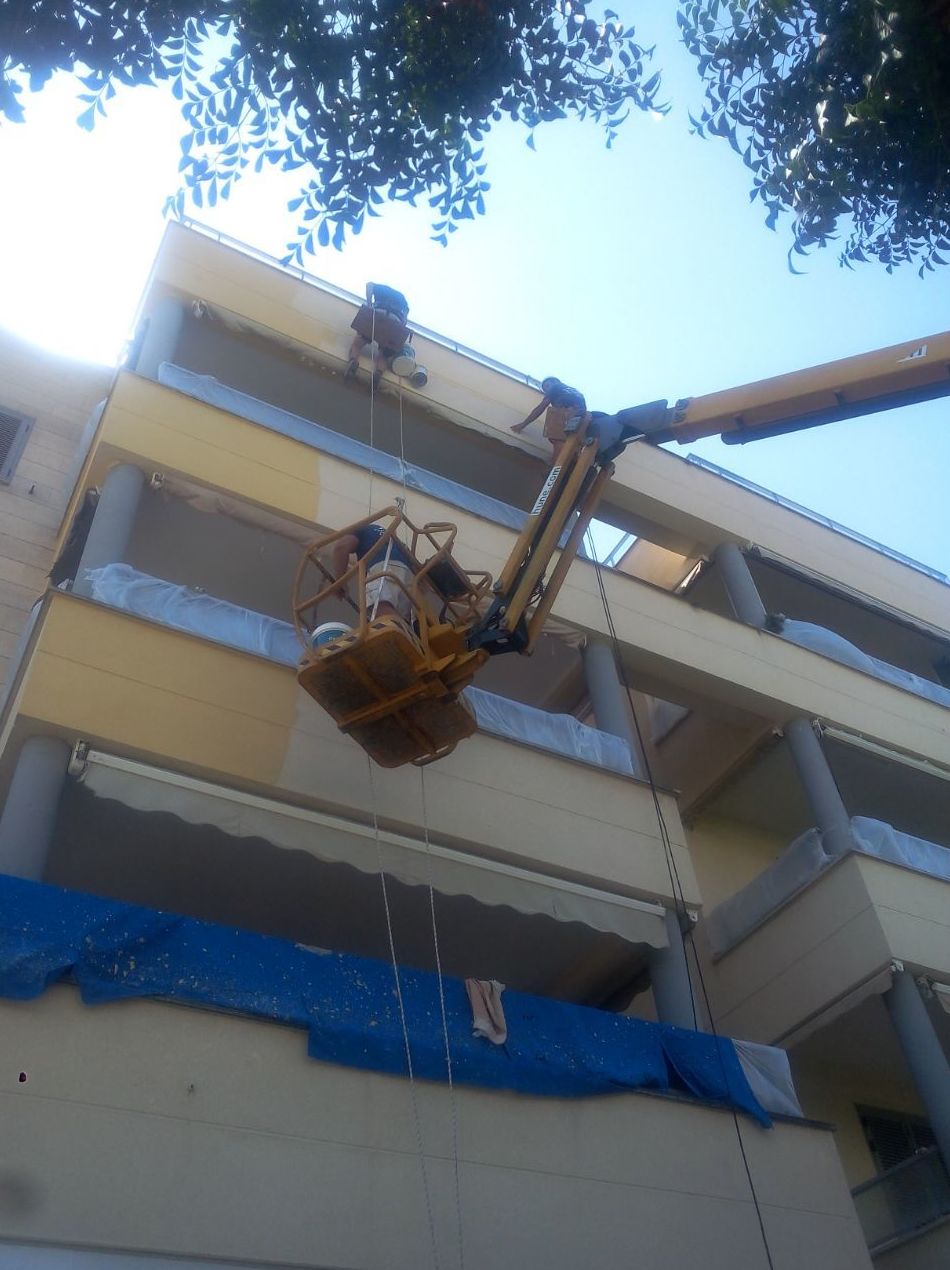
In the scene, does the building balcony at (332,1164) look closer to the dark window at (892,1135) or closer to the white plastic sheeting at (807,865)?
the white plastic sheeting at (807,865)

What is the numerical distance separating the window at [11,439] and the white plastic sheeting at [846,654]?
9424 millimetres

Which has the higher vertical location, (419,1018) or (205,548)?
(205,548)

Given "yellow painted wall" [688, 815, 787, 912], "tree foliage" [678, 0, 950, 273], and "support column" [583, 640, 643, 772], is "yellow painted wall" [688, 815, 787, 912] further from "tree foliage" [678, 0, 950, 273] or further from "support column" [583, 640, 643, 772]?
"tree foliage" [678, 0, 950, 273]

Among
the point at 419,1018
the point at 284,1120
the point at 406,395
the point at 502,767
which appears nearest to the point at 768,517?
the point at 406,395

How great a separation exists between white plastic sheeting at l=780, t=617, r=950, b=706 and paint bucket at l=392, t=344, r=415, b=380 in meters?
5.83

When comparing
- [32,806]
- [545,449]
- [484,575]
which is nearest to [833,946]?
[484,575]

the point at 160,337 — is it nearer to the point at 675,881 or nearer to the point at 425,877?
the point at 425,877

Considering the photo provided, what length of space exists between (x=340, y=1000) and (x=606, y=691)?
559 centimetres

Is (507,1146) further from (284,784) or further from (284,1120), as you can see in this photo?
(284,784)

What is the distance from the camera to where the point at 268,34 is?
6961 mm

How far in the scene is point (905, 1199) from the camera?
31.9 feet

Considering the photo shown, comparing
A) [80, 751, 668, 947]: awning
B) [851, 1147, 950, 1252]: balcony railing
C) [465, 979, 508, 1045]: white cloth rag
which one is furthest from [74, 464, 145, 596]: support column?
[851, 1147, 950, 1252]: balcony railing

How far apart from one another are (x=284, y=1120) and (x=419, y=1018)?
1.23 m

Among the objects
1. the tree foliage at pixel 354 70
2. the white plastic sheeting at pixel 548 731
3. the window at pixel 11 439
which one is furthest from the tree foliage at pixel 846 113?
the window at pixel 11 439
